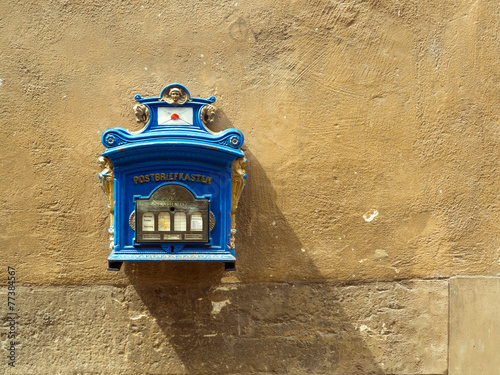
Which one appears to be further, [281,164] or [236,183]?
[281,164]

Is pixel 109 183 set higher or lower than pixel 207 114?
lower

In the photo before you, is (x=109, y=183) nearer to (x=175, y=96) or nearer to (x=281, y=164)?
(x=175, y=96)

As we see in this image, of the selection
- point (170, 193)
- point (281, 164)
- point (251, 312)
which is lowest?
point (251, 312)

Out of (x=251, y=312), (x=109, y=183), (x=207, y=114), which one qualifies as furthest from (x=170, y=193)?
(x=251, y=312)

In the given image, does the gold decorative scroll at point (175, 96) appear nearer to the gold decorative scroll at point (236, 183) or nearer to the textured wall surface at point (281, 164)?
the textured wall surface at point (281, 164)

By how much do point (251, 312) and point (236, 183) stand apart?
0.86 meters

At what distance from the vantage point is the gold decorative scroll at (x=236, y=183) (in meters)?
2.42

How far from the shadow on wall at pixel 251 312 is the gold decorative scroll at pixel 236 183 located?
206 mm

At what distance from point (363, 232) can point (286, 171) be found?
644mm

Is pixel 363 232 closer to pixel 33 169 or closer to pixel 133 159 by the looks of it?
pixel 133 159

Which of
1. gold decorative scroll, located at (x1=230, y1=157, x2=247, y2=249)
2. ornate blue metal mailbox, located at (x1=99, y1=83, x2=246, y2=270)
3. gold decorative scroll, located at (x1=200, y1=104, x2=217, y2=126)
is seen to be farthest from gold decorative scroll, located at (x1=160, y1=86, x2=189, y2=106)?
gold decorative scroll, located at (x1=230, y1=157, x2=247, y2=249)

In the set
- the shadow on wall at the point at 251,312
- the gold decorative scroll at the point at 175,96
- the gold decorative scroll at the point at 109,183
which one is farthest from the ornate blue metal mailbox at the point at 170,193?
the shadow on wall at the point at 251,312

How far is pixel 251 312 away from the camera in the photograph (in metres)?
2.66

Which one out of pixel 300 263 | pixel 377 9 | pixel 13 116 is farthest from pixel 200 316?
pixel 377 9
